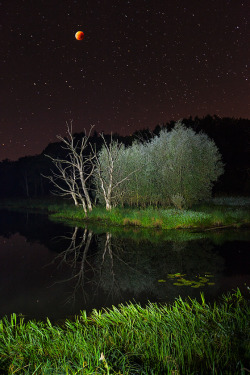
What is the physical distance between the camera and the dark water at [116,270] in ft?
27.2

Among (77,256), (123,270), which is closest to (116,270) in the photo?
(123,270)

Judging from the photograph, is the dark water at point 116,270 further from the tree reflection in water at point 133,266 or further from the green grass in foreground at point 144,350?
the green grass in foreground at point 144,350

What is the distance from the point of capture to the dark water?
8305 mm

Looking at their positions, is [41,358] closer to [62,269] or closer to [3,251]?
[62,269]

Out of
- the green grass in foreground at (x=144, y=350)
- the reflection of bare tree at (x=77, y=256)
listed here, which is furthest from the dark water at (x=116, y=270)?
the green grass in foreground at (x=144, y=350)

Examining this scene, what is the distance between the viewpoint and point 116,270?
37.0 ft

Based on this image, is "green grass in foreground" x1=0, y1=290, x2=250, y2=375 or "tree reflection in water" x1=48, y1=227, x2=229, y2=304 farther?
"tree reflection in water" x1=48, y1=227, x2=229, y2=304

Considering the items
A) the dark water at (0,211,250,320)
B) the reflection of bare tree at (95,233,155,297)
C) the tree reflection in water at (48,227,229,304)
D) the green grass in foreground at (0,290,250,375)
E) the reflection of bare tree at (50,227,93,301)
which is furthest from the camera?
the reflection of bare tree at (50,227,93,301)

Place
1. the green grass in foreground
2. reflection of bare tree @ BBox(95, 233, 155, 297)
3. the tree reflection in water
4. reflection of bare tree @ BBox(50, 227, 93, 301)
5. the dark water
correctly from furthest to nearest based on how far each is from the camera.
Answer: reflection of bare tree @ BBox(50, 227, 93, 301), reflection of bare tree @ BBox(95, 233, 155, 297), the tree reflection in water, the dark water, the green grass in foreground

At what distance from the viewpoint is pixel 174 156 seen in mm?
29312

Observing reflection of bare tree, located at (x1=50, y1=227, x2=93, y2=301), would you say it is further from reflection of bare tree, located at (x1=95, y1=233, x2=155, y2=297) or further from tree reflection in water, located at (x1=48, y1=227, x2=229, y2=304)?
reflection of bare tree, located at (x1=95, y1=233, x2=155, y2=297)

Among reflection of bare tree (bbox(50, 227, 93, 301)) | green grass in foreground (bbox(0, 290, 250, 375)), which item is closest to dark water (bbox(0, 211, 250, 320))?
reflection of bare tree (bbox(50, 227, 93, 301))

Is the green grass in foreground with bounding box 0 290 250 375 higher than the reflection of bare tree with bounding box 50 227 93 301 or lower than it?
higher

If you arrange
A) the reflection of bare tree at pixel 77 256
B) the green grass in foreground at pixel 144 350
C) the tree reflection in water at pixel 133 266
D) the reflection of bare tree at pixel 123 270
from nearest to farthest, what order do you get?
the green grass in foreground at pixel 144 350 < the tree reflection in water at pixel 133 266 < the reflection of bare tree at pixel 123 270 < the reflection of bare tree at pixel 77 256
